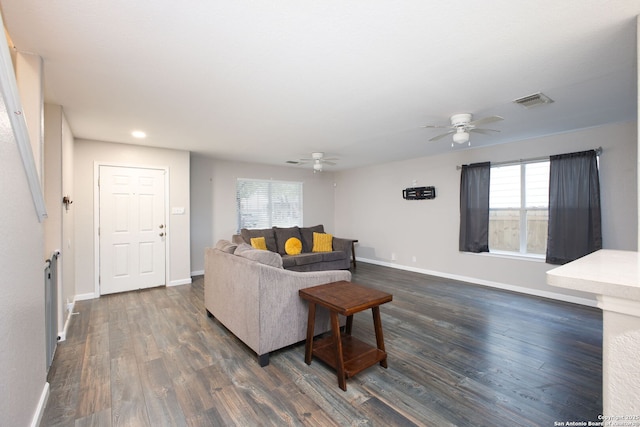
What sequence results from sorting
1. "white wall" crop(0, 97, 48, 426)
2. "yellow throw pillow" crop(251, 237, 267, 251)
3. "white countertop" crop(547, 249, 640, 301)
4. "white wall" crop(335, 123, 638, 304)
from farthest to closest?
1. "yellow throw pillow" crop(251, 237, 267, 251)
2. "white wall" crop(335, 123, 638, 304)
3. "white wall" crop(0, 97, 48, 426)
4. "white countertop" crop(547, 249, 640, 301)

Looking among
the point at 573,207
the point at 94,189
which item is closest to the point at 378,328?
A: the point at 573,207

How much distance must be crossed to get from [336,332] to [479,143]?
4.20 metres

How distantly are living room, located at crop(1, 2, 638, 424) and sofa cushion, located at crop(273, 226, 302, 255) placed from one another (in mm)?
1116

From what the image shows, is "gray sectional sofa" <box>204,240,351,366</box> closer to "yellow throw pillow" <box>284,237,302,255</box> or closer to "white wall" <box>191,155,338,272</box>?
"yellow throw pillow" <box>284,237,302,255</box>

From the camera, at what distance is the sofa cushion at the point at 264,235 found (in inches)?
215

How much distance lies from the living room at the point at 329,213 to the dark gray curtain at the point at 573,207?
134 mm

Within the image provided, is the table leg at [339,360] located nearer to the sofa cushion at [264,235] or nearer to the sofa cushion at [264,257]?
the sofa cushion at [264,257]

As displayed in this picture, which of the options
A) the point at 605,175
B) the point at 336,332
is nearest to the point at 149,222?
the point at 336,332

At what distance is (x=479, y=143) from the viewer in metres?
4.61

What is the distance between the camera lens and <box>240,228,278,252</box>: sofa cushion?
5449 millimetres

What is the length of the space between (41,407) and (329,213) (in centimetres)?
653

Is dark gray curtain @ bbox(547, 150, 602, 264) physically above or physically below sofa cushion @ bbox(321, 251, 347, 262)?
above

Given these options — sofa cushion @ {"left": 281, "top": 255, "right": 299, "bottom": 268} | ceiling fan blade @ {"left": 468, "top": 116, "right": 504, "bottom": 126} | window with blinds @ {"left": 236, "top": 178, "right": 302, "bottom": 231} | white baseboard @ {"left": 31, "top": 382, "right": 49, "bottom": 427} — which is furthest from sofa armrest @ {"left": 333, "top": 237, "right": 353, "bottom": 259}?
white baseboard @ {"left": 31, "top": 382, "right": 49, "bottom": 427}

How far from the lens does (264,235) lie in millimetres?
5672
